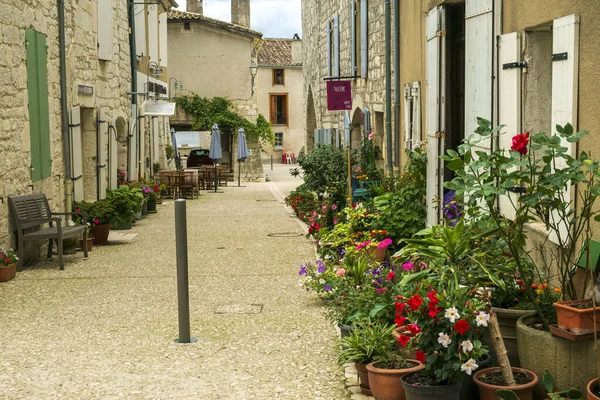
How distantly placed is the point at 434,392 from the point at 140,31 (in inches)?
579

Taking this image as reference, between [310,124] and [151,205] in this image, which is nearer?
[151,205]

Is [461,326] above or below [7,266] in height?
above

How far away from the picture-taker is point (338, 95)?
11.3 m

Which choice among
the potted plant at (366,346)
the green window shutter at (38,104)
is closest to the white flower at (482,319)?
the potted plant at (366,346)

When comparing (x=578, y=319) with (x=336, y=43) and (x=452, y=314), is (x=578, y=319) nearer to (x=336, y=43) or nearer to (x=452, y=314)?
(x=452, y=314)

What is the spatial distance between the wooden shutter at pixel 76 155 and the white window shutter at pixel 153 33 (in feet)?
25.2

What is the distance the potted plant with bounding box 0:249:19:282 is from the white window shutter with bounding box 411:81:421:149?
170 inches

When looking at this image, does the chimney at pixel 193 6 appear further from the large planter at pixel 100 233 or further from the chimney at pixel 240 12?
the large planter at pixel 100 233

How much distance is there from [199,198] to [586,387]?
56.1ft

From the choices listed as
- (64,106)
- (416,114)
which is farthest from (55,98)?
(416,114)

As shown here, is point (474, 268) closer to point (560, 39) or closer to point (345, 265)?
point (560, 39)

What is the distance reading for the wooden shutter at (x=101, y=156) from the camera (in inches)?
512

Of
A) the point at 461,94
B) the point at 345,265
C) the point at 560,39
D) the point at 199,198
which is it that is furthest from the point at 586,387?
the point at 199,198

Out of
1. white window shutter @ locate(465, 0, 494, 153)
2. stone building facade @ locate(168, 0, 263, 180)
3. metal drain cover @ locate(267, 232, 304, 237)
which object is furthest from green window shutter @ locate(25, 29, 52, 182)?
stone building facade @ locate(168, 0, 263, 180)
